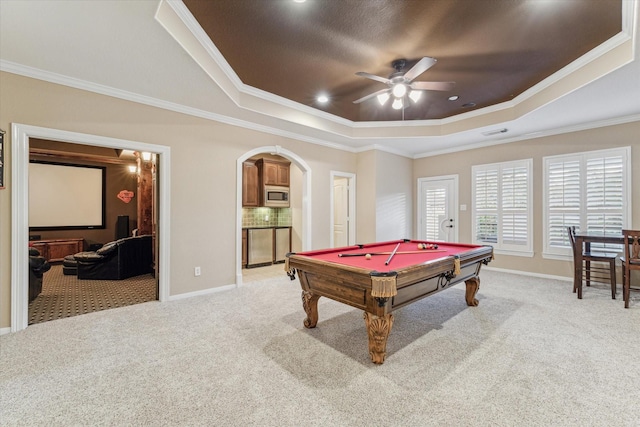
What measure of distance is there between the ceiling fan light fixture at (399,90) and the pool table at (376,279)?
1855 millimetres

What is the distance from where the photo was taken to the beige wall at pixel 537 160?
4.17 metres

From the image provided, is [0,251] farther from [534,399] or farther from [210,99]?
[534,399]

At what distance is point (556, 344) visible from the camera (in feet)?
8.18

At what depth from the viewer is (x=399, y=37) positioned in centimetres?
273

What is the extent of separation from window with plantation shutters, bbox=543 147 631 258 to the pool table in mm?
2656

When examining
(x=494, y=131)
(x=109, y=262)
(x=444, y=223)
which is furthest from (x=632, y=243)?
(x=109, y=262)

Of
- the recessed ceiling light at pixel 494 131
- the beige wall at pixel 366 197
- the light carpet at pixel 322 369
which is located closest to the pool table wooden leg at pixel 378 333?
the light carpet at pixel 322 369

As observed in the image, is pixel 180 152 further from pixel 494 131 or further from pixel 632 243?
pixel 632 243

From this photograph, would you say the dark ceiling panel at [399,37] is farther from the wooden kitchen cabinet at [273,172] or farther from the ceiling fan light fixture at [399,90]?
the wooden kitchen cabinet at [273,172]

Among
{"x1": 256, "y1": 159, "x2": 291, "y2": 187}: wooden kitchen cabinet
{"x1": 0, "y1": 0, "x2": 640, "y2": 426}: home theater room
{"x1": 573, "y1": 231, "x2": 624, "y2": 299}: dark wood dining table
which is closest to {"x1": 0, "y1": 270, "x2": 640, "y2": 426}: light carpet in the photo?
{"x1": 0, "y1": 0, "x2": 640, "y2": 426}: home theater room

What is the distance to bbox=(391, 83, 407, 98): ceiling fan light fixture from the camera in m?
3.15

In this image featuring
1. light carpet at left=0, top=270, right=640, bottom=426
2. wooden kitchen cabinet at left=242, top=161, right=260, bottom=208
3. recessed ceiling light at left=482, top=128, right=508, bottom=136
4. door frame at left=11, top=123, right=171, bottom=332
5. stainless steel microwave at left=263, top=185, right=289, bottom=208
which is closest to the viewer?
light carpet at left=0, top=270, right=640, bottom=426

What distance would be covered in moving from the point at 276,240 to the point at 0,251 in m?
4.43

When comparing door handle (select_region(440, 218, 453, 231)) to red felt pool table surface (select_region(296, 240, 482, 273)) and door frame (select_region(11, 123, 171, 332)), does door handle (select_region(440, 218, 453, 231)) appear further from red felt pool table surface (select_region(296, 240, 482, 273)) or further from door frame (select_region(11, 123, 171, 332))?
door frame (select_region(11, 123, 171, 332))
